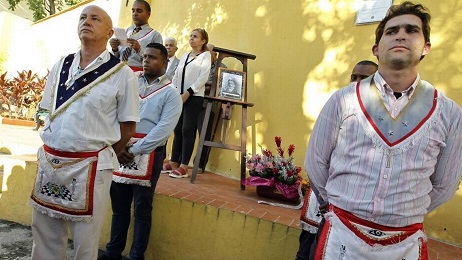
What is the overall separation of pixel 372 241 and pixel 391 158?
0.36 m

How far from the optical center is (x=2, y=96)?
378 inches

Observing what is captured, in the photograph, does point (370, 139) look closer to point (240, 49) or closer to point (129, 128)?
point (129, 128)

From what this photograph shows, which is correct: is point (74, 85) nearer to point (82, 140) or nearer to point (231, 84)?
point (82, 140)

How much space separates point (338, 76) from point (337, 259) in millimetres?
2933

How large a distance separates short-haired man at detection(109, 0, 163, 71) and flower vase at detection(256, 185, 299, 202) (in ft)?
6.08

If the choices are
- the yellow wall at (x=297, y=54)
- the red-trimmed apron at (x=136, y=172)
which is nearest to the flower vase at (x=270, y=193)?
the yellow wall at (x=297, y=54)

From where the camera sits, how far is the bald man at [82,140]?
7.19 feet

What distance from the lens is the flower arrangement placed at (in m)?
3.72

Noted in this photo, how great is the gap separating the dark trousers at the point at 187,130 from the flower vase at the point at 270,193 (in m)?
1.07

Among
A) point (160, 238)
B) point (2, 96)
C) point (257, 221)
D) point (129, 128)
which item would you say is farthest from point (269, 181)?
point (2, 96)

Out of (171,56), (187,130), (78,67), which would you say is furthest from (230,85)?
(78,67)

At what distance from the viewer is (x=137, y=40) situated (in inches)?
158

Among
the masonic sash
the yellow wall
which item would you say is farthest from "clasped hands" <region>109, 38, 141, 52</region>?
the yellow wall

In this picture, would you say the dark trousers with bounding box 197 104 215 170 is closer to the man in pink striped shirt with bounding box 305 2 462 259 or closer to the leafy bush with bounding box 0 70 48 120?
the man in pink striped shirt with bounding box 305 2 462 259
